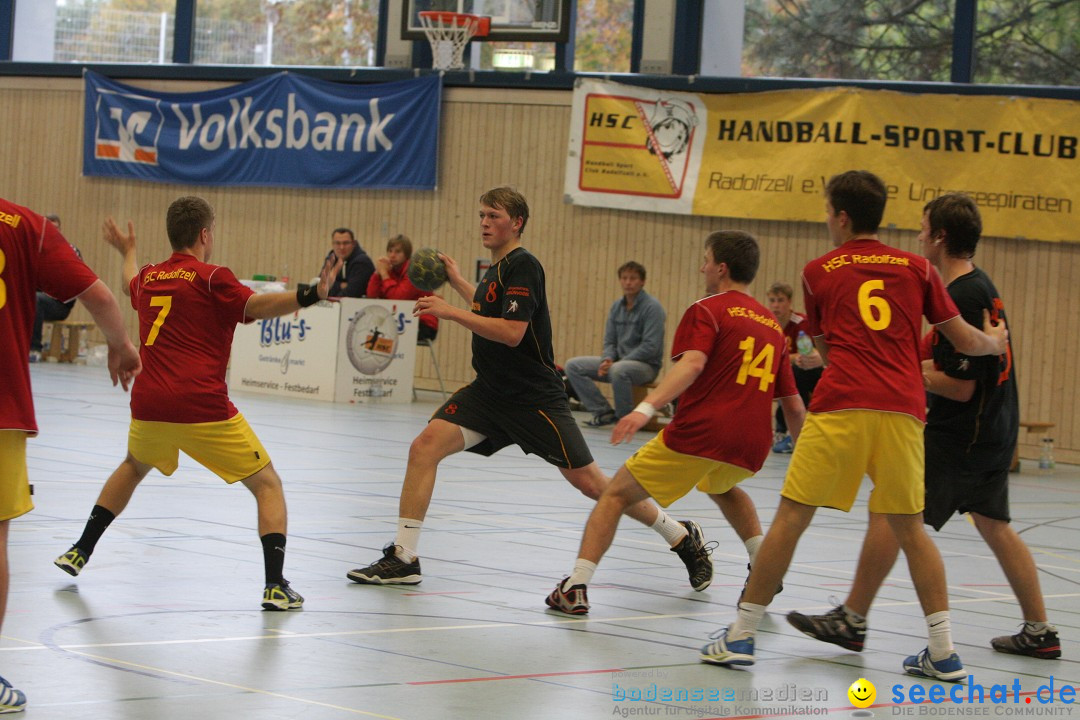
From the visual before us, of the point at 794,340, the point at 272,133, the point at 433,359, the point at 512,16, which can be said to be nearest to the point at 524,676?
the point at 794,340

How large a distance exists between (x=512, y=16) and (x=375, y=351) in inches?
195

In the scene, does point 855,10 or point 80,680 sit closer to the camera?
point 80,680

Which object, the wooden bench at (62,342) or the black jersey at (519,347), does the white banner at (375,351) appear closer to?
the wooden bench at (62,342)

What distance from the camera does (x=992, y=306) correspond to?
5.66 metres

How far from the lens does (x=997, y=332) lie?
5504 millimetres

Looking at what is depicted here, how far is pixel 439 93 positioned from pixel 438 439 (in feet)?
41.7

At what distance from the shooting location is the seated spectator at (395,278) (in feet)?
55.3

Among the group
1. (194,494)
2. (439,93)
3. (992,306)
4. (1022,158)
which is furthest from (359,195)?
(992,306)

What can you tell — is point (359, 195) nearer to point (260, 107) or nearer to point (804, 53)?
point (260, 107)

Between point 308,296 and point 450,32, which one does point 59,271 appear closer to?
point 308,296

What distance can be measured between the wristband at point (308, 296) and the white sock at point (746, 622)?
2096mm

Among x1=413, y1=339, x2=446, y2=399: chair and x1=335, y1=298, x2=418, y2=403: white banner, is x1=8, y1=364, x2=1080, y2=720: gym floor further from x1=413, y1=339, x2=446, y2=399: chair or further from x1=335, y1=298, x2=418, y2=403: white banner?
x1=413, y1=339, x2=446, y2=399: chair

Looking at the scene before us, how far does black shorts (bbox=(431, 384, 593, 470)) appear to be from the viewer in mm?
6625

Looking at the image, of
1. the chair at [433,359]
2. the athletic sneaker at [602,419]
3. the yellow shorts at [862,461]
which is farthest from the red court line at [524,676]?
the chair at [433,359]
